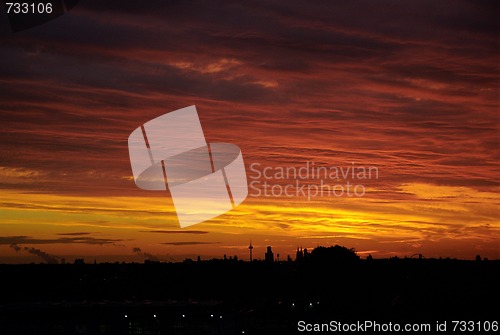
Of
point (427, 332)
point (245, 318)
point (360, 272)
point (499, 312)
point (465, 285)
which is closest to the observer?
point (427, 332)

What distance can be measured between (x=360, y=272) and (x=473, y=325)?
76.2 meters

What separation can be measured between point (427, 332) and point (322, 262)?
8016 cm

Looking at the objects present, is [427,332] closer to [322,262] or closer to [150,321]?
[150,321]

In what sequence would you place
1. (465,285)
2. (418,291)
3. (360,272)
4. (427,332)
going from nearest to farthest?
(427,332), (418,291), (465,285), (360,272)

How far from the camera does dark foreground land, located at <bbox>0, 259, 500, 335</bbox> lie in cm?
7512

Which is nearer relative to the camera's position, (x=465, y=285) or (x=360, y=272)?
(x=465, y=285)

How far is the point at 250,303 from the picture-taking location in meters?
94.6

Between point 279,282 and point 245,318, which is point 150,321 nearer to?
point 245,318

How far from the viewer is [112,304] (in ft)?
263

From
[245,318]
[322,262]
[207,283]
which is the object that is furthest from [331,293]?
[245,318]

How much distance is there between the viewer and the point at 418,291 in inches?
4619

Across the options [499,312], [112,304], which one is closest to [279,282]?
[499,312]

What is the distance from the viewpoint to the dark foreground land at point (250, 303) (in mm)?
75125

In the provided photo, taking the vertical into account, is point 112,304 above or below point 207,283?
above
